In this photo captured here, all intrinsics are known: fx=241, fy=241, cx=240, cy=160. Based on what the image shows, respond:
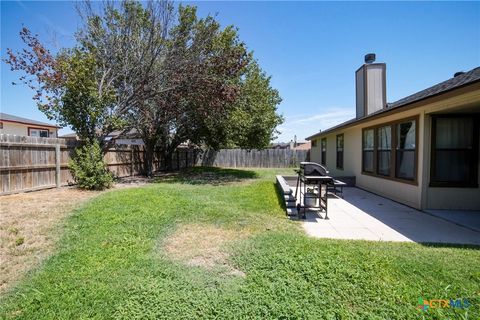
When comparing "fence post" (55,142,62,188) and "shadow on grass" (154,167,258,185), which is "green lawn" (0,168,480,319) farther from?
"shadow on grass" (154,167,258,185)

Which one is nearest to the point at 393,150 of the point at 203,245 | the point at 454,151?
the point at 454,151

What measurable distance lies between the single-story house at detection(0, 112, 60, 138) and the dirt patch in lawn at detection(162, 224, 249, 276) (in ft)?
64.9

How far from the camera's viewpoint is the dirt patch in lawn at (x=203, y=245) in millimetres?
3188

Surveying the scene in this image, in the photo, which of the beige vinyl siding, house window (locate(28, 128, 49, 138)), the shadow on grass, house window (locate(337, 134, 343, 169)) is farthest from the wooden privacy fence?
the beige vinyl siding

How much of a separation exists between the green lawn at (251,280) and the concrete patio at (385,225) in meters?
0.44

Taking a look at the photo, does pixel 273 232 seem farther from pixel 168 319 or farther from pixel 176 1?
pixel 176 1

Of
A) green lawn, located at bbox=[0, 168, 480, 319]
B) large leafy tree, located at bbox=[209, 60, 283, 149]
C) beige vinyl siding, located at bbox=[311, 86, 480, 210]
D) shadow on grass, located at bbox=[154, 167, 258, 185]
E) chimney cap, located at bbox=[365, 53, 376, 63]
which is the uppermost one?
chimney cap, located at bbox=[365, 53, 376, 63]

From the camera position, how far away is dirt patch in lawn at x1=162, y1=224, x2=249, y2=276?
319 cm

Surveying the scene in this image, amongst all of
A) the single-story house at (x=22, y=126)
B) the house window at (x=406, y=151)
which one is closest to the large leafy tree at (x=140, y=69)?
the house window at (x=406, y=151)

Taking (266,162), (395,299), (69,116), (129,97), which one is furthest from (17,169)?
(266,162)

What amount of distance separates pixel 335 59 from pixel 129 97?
360 inches

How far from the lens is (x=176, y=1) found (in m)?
10.2

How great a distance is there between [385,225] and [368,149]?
478 cm

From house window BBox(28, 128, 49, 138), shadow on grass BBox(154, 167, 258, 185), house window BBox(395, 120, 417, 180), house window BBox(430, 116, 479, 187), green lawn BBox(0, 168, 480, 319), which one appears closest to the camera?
green lawn BBox(0, 168, 480, 319)
